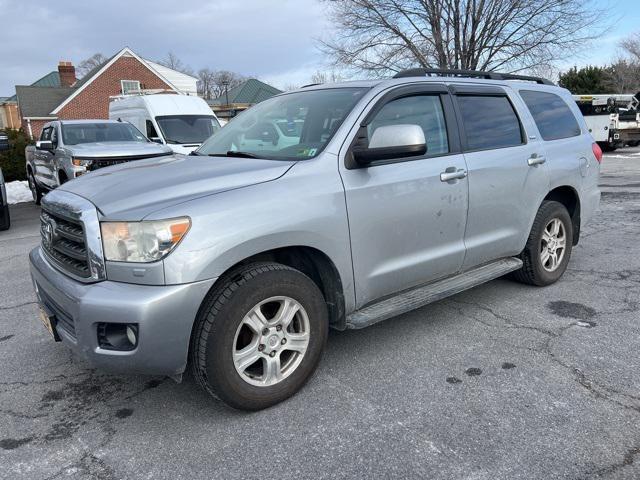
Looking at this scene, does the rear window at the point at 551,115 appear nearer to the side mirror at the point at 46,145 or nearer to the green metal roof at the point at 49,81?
the side mirror at the point at 46,145

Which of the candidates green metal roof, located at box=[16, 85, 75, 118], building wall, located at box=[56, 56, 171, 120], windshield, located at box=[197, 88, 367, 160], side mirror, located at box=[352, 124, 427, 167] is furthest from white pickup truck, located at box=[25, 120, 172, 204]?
green metal roof, located at box=[16, 85, 75, 118]

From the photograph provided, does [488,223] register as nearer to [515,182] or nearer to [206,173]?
[515,182]

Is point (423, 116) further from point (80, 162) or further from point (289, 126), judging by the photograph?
point (80, 162)

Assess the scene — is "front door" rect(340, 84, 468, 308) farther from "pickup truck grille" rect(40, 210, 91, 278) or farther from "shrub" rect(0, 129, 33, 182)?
"shrub" rect(0, 129, 33, 182)

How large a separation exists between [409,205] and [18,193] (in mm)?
14047

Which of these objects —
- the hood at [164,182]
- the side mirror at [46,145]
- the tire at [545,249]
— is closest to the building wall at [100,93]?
the side mirror at [46,145]

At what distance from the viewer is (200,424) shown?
2857 mm

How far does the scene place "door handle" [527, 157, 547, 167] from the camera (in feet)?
14.3

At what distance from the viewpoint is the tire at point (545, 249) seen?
4590mm

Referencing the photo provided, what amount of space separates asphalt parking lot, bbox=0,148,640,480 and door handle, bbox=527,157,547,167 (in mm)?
1219

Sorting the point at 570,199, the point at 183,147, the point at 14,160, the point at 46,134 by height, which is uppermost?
the point at 46,134

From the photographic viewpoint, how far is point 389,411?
2.92m

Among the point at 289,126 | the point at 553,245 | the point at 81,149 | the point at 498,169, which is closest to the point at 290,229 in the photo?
the point at 289,126

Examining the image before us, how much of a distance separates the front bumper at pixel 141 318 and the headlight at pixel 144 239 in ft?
0.47
